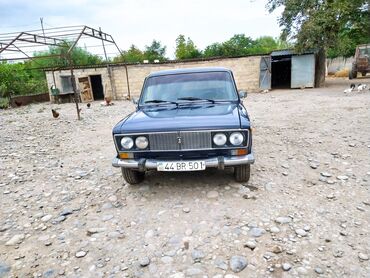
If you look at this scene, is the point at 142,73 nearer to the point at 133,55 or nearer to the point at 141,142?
the point at 141,142

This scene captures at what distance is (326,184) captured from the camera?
13.1 ft

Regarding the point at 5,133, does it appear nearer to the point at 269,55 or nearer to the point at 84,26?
the point at 84,26

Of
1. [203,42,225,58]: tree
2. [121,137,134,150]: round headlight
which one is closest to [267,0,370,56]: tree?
[203,42,225,58]: tree

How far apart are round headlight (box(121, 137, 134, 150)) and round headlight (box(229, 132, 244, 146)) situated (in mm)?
1326

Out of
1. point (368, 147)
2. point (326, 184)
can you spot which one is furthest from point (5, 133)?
point (368, 147)

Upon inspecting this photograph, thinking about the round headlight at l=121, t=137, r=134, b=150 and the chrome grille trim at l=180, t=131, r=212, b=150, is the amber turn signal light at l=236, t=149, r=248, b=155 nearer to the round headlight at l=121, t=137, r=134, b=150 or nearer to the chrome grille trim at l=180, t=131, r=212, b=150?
the chrome grille trim at l=180, t=131, r=212, b=150

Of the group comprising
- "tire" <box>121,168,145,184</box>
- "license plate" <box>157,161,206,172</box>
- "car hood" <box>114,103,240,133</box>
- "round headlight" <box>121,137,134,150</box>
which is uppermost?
"car hood" <box>114,103,240,133</box>

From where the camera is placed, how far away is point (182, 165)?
140 inches

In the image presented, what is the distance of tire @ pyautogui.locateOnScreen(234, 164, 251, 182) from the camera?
3834 millimetres

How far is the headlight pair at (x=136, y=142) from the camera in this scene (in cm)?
364

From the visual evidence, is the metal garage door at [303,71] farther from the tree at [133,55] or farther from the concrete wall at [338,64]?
the tree at [133,55]

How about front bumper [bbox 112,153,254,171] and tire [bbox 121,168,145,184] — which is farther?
tire [bbox 121,168,145,184]

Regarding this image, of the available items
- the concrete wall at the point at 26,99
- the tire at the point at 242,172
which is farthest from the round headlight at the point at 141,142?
the concrete wall at the point at 26,99

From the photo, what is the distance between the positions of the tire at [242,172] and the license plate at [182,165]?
0.62 metres
